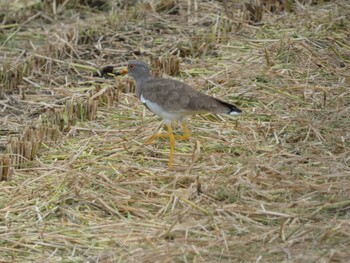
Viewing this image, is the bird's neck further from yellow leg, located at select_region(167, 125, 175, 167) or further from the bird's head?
yellow leg, located at select_region(167, 125, 175, 167)

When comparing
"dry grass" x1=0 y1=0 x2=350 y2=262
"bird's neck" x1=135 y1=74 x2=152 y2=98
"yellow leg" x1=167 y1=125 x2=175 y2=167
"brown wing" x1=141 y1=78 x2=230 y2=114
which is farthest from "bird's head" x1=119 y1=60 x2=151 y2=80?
"yellow leg" x1=167 y1=125 x2=175 y2=167

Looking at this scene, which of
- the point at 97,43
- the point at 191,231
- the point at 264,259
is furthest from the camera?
the point at 97,43

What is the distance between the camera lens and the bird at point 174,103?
7.16 m

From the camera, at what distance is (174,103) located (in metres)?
7.27

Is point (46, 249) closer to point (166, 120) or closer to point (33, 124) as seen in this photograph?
point (166, 120)

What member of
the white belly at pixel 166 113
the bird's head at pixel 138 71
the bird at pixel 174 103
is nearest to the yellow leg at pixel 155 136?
the bird at pixel 174 103

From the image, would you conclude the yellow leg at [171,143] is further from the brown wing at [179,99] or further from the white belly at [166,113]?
the brown wing at [179,99]

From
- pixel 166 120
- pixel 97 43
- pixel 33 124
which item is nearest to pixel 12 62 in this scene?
pixel 97 43

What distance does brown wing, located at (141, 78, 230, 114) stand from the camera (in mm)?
7160

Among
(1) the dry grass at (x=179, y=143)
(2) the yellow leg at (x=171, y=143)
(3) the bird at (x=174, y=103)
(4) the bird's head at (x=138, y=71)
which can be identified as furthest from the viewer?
(4) the bird's head at (x=138, y=71)

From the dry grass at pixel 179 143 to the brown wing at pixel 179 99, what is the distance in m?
0.38

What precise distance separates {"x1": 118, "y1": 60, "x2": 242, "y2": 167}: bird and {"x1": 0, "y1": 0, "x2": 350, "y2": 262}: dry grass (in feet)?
0.66

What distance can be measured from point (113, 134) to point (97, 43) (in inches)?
109

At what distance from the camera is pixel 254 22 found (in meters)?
10.9
